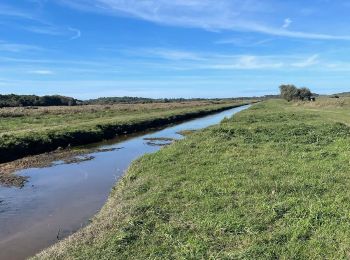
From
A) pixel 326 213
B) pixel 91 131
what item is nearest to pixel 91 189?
pixel 326 213

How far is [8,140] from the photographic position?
91.5 feet

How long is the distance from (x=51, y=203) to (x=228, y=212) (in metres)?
7.96

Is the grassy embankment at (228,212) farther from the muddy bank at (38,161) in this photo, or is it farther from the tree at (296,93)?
the tree at (296,93)

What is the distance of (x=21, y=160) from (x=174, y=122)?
40.1 metres

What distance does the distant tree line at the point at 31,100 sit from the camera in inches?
4122

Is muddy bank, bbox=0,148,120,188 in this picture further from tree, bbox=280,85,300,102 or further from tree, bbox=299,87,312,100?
tree, bbox=280,85,300,102

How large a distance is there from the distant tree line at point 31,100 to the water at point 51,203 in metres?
83.0

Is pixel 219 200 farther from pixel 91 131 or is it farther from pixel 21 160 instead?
pixel 91 131

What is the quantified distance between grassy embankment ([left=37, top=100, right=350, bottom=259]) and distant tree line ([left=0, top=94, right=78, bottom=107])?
302 ft

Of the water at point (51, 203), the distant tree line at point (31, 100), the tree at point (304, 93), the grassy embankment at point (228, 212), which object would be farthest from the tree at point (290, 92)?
the grassy embankment at point (228, 212)

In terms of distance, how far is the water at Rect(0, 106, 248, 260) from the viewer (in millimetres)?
11797

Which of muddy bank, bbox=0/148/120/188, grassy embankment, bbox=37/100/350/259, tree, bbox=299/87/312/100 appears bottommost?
muddy bank, bbox=0/148/120/188

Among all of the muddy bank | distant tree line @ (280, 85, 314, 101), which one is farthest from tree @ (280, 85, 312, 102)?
the muddy bank

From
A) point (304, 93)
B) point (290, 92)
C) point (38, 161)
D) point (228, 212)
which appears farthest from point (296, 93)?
point (228, 212)
